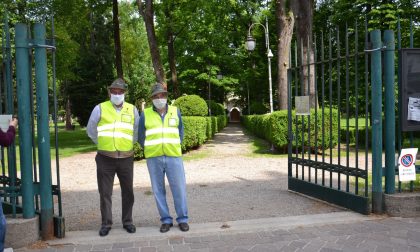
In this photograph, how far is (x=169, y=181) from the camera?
5324mm

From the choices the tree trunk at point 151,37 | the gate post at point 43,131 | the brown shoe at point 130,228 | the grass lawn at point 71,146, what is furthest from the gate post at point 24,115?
the tree trunk at point 151,37

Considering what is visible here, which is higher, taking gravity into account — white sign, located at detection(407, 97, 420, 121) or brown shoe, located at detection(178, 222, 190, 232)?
white sign, located at detection(407, 97, 420, 121)

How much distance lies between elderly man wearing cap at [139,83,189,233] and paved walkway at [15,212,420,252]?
283mm

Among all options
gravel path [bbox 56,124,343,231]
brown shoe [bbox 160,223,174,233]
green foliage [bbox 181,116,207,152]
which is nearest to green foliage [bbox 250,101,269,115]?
green foliage [bbox 181,116,207,152]

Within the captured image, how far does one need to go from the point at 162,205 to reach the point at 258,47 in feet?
116

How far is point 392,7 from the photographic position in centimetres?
2078

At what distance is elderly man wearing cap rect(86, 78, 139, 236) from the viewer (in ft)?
16.8

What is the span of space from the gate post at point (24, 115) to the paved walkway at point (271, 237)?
1.87ft

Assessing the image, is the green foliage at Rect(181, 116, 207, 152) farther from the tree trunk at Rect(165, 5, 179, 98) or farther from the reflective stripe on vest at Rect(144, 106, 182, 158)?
the tree trunk at Rect(165, 5, 179, 98)

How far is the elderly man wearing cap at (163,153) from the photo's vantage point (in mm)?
5270

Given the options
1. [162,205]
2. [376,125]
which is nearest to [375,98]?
[376,125]

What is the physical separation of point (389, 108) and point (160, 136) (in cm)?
313

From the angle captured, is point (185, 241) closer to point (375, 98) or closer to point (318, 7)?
point (375, 98)

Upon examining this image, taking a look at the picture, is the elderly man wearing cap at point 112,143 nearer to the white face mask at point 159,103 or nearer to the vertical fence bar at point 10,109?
the white face mask at point 159,103
